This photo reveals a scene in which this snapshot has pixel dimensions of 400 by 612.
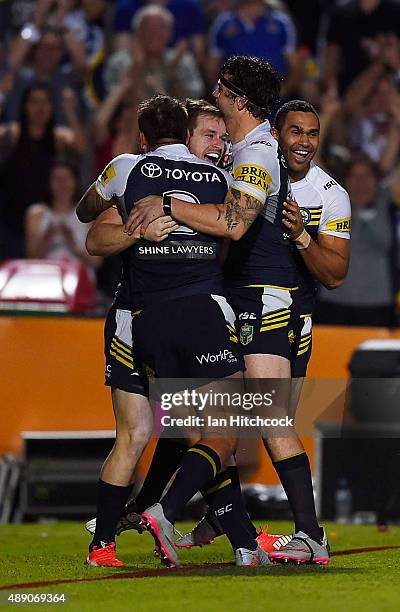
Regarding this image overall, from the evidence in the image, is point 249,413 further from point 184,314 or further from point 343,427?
point 343,427

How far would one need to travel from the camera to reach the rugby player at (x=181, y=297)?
221 inches

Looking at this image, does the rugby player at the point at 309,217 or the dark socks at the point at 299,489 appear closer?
the dark socks at the point at 299,489

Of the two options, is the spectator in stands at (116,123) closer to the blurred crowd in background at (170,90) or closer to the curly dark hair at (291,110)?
the blurred crowd in background at (170,90)

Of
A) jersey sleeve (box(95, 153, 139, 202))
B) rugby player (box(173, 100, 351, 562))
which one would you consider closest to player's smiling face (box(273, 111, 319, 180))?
rugby player (box(173, 100, 351, 562))

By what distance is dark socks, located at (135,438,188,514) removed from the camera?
652 centimetres

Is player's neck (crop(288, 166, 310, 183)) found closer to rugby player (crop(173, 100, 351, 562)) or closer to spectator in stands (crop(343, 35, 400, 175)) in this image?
rugby player (crop(173, 100, 351, 562))

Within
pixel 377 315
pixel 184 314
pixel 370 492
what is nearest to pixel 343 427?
pixel 370 492

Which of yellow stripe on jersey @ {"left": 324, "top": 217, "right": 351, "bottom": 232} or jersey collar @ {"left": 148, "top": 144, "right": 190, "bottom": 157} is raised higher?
jersey collar @ {"left": 148, "top": 144, "right": 190, "bottom": 157}

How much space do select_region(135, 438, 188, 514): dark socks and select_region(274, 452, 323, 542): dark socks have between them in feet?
2.50

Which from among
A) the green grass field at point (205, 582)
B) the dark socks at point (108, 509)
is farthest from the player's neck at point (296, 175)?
the green grass field at point (205, 582)

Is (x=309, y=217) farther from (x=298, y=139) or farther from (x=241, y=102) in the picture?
(x=241, y=102)

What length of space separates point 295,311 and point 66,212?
5059 millimetres

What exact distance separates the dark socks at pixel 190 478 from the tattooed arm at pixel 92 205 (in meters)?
1.21

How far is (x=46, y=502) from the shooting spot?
938 centimetres
